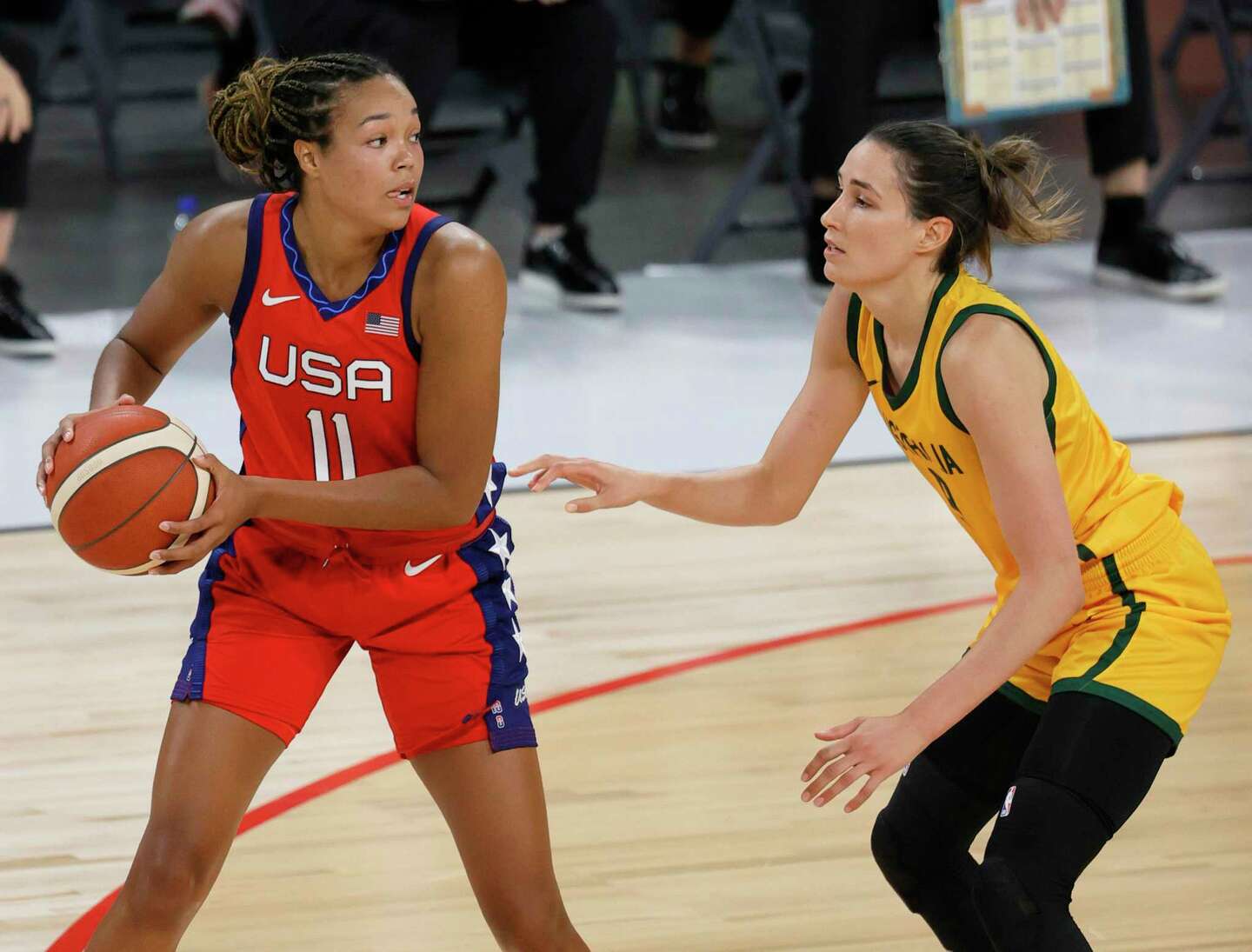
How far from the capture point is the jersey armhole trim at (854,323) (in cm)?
274

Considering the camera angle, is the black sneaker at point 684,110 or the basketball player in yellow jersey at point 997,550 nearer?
the basketball player in yellow jersey at point 997,550

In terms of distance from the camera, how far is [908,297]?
8.46 feet

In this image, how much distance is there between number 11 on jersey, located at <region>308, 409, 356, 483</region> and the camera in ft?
8.84

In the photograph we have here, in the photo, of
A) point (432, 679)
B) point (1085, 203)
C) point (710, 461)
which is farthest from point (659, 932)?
point (1085, 203)

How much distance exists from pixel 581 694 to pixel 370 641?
1.48 m

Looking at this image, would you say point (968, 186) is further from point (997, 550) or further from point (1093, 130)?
point (1093, 130)

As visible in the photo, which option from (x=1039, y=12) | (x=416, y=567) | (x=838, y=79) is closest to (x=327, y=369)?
(x=416, y=567)

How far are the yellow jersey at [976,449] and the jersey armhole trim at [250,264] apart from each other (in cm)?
85

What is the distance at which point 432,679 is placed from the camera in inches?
105

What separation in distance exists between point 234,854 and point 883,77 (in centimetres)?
489

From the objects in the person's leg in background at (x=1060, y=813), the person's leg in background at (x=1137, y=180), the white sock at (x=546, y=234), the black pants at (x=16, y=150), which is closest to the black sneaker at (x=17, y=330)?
the black pants at (x=16, y=150)

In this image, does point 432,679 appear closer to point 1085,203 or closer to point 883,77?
point 883,77

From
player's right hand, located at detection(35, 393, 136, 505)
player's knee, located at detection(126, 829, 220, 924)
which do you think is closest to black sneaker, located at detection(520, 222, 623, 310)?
player's right hand, located at detection(35, 393, 136, 505)

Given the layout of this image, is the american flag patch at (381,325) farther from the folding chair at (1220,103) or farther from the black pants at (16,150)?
the folding chair at (1220,103)
